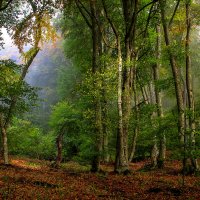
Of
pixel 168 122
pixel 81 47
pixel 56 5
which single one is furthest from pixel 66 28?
pixel 168 122

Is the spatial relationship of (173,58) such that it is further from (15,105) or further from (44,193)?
(44,193)

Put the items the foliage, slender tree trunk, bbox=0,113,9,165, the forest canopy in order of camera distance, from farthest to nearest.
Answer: the foliage → slender tree trunk, bbox=0,113,9,165 → the forest canopy

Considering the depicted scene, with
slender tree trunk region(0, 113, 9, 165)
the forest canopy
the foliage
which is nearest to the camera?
the forest canopy

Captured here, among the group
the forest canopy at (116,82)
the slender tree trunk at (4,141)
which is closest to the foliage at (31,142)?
the forest canopy at (116,82)

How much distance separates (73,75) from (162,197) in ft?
125

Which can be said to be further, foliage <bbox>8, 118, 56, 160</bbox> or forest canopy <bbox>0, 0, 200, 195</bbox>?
foliage <bbox>8, 118, 56, 160</bbox>

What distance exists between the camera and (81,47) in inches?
1083

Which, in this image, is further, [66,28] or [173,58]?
[66,28]

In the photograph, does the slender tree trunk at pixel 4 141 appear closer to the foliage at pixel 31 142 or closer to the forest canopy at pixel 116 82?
the forest canopy at pixel 116 82

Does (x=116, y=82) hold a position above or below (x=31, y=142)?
above

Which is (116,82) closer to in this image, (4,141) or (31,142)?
(4,141)

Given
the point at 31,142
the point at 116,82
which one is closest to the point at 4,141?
the point at 116,82

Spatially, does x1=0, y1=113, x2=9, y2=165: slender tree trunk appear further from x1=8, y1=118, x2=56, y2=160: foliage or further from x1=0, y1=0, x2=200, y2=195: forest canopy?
x1=8, y1=118, x2=56, y2=160: foliage

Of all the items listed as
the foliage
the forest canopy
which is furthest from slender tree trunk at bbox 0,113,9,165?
the foliage
